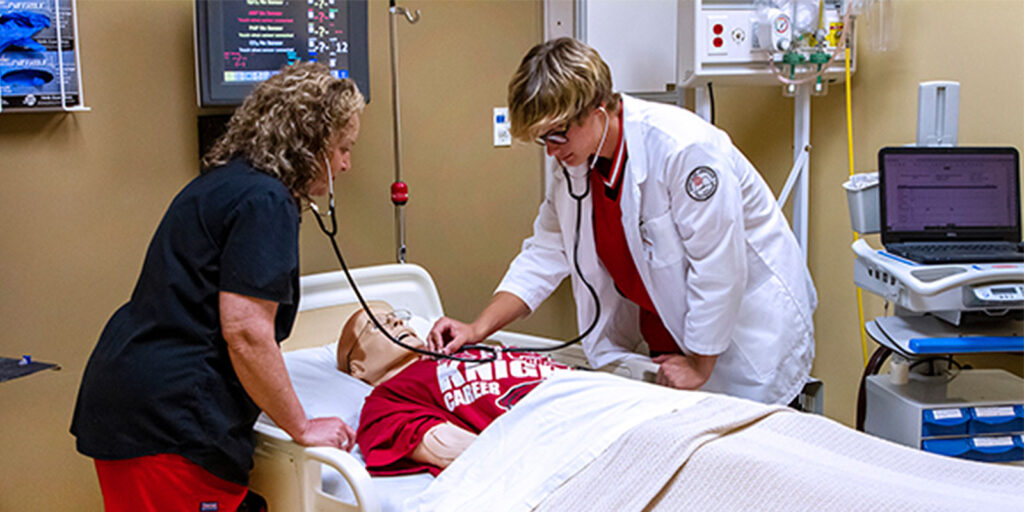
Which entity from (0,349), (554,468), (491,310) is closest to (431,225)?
(491,310)

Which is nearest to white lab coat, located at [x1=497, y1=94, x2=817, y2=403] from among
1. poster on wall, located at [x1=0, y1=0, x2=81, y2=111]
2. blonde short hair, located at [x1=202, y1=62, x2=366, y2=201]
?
blonde short hair, located at [x1=202, y1=62, x2=366, y2=201]

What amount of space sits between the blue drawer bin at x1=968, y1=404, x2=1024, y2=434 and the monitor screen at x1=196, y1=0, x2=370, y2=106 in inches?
67.1

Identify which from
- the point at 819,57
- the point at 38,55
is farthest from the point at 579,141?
the point at 38,55

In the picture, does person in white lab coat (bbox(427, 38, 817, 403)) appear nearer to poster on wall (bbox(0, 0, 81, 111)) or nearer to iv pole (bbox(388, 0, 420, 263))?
iv pole (bbox(388, 0, 420, 263))

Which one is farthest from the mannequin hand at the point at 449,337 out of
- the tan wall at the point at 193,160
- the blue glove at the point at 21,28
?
the blue glove at the point at 21,28

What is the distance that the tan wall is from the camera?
2.16 m

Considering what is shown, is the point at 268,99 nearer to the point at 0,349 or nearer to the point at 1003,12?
the point at 0,349

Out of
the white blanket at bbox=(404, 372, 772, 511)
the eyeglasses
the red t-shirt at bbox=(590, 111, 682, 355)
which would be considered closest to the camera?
the white blanket at bbox=(404, 372, 772, 511)

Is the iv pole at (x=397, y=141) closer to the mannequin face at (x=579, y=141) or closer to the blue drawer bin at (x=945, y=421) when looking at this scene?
the mannequin face at (x=579, y=141)

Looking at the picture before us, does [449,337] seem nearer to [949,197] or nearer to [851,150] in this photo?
[949,197]

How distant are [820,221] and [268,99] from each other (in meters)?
1.88

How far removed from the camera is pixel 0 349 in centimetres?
213

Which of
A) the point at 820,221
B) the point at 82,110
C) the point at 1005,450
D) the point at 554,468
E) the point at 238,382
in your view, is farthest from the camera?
the point at 820,221

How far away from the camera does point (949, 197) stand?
1891mm
